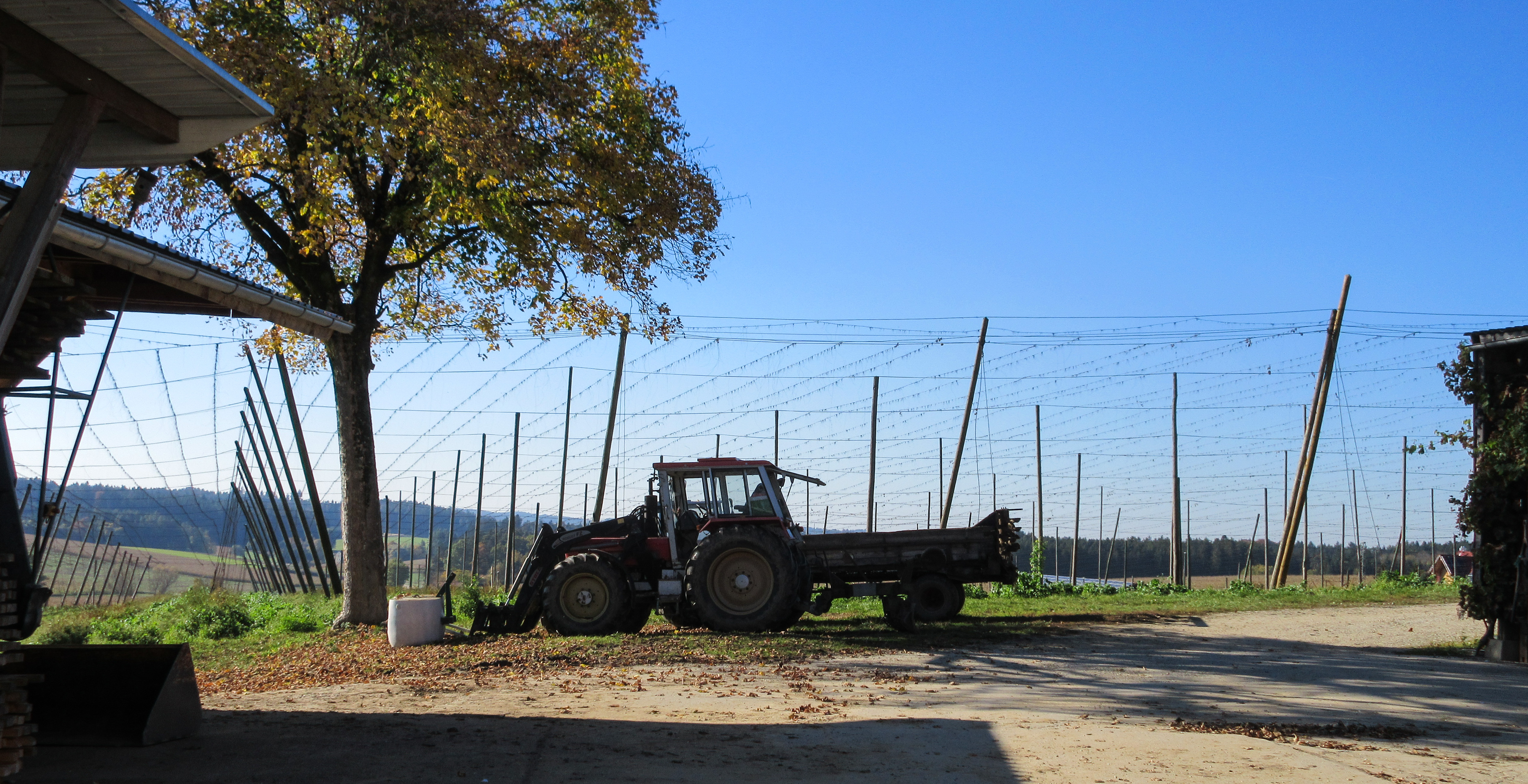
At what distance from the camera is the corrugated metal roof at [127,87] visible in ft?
16.2

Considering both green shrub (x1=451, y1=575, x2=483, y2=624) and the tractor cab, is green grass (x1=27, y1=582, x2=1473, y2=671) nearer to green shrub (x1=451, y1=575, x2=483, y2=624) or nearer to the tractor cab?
green shrub (x1=451, y1=575, x2=483, y2=624)

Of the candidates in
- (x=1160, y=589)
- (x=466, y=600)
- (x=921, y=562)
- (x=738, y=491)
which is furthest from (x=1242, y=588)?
(x=466, y=600)

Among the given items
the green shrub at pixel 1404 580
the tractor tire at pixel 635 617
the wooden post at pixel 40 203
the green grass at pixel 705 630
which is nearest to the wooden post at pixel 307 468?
the green grass at pixel 705 630

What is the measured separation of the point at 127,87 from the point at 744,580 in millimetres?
8587

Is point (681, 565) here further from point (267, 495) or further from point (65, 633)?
point (267, 495)

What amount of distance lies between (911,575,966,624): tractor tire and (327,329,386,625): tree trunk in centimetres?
698

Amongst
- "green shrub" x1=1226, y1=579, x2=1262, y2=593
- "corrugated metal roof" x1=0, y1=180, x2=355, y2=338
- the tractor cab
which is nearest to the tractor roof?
the tractor cab

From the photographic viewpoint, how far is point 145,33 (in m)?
5.15

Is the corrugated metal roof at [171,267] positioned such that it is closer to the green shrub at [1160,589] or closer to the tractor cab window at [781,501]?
the tractor cab window at [781,501]

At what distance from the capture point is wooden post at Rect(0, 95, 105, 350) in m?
5.21

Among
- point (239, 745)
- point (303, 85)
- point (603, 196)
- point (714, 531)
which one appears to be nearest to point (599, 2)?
point (603, 196)

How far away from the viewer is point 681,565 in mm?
13328

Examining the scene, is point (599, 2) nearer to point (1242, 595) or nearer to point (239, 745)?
point (239, 745)

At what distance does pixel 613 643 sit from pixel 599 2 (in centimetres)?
836
